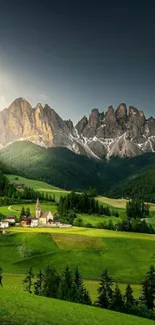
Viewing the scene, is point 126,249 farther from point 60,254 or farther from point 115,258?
point 60,254

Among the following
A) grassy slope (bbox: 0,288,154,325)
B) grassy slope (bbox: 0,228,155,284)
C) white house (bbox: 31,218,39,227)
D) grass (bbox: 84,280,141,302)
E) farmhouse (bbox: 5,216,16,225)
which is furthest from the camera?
white house (bbox: 31,218,39,227)

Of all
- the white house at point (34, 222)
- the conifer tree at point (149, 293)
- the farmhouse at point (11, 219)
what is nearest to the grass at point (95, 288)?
the conifer tree at point (149, 293)

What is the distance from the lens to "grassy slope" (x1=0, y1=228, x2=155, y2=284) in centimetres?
10511

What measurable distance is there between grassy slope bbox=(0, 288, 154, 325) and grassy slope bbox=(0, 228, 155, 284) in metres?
60.8

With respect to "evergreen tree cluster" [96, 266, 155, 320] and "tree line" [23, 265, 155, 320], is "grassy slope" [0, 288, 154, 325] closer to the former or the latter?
"evergreen tree cluster" [96, 266, 155, 320]

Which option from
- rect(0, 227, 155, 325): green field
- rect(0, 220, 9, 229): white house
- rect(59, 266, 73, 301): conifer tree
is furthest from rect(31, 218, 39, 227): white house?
rect(59, 266, 73, 301): conifer tree

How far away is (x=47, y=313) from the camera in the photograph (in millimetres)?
32812

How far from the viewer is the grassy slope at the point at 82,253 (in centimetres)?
10511

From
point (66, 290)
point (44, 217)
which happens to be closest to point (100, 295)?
point (66, 290)

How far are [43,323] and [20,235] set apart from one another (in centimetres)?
10250

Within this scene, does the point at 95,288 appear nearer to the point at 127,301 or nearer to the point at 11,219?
the point at 127,301

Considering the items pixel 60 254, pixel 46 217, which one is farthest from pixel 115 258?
pixel 46 217

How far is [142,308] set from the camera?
183ft

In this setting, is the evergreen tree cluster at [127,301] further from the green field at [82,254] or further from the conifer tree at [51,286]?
the green field at [82,254]
